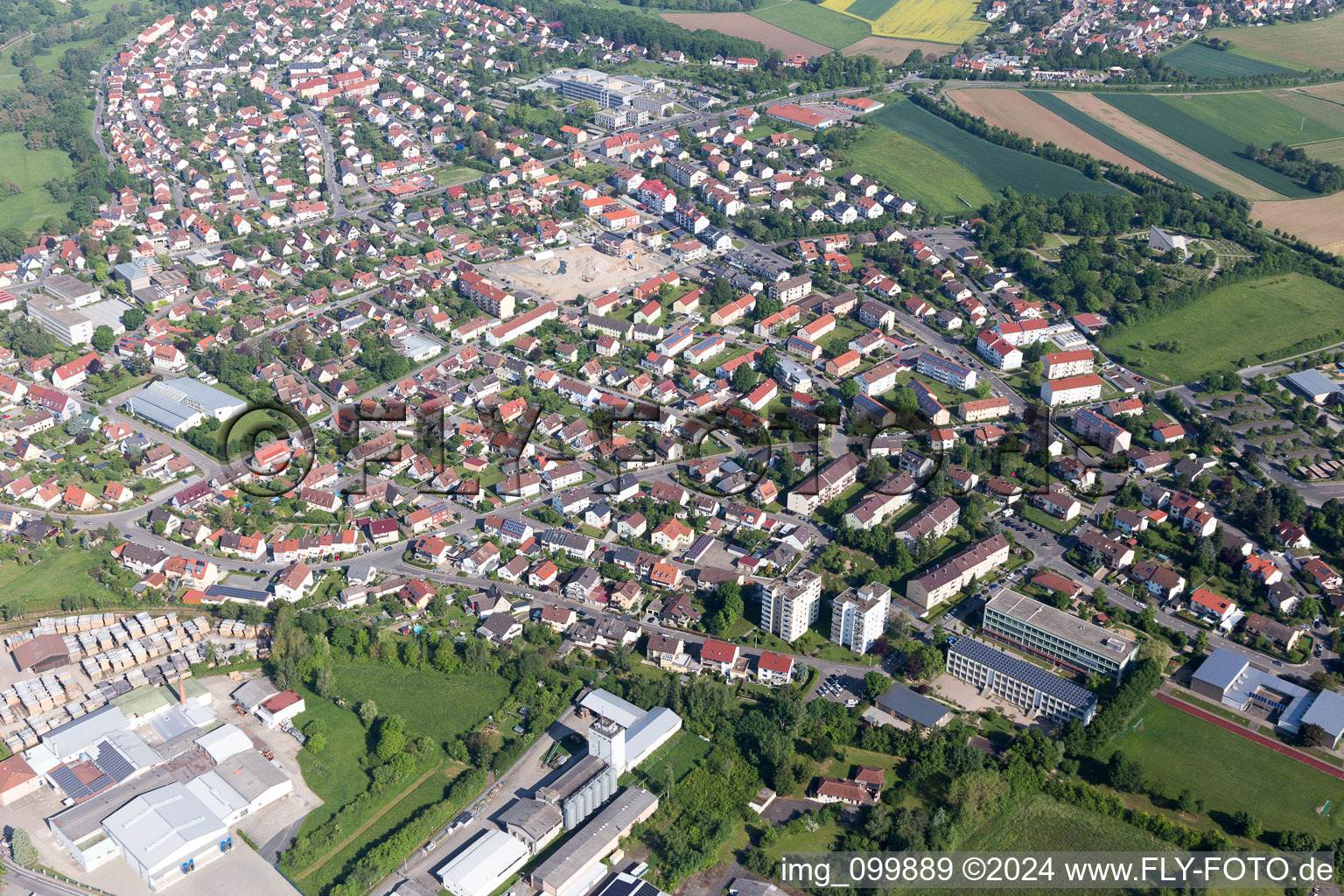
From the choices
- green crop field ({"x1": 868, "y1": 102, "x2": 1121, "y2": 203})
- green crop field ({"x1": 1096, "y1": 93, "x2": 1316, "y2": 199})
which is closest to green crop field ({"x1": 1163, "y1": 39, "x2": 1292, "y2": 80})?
green crop field ({"x1": 1096, "y1": 93, "x2": 1316, "y2": 199})

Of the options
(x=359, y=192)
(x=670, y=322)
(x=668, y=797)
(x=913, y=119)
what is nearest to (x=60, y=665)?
(x=668, y=797)

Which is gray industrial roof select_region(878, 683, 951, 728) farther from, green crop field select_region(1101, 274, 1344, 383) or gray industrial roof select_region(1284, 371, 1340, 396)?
gray industrial roof select_region(1284, 371, 1340, 396)

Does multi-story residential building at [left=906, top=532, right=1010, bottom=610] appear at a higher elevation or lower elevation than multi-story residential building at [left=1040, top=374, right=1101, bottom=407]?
lower

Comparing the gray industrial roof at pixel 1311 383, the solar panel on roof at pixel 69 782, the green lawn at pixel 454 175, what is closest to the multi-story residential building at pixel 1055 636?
the gray industrial roof at pixel 1311 383

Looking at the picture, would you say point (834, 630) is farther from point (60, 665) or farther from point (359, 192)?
point (359, 192)

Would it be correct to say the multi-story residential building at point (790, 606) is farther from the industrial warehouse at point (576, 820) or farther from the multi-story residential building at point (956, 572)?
the industrial warehouse at point (576, 820)

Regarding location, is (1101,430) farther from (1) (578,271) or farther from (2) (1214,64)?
(2) (1214,64)

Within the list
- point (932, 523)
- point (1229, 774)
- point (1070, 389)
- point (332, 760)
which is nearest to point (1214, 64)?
point (1070, 389)
